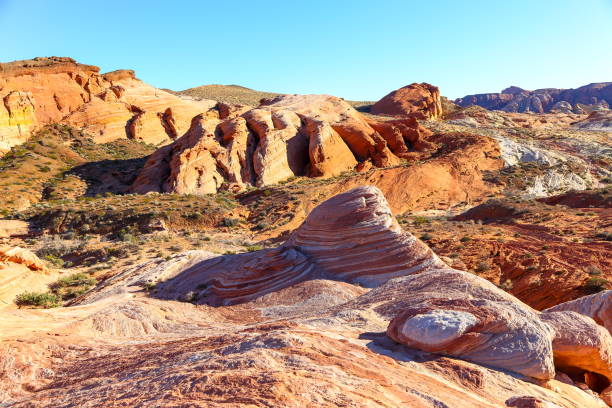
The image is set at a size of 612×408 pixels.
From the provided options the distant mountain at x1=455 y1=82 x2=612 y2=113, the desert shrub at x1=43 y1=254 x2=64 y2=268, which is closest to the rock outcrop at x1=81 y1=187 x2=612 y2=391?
the desert shrub at x1=43 y1=254 x2=64 y2=268

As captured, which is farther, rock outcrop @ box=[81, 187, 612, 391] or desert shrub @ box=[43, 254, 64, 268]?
desert shrub @ box=[43, 254, 64, 268]

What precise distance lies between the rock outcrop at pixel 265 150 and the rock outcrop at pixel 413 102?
24.4m

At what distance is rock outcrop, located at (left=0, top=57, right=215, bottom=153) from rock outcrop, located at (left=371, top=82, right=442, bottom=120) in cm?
3032

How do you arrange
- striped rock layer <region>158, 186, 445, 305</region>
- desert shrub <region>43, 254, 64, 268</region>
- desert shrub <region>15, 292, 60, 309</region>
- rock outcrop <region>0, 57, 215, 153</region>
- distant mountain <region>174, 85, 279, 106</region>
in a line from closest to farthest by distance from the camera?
striped rock layer <region>158, 186, 445, 305</region> → desert shrub <region>15, 292, 60, 309</region> → desert shrub <region>43, 254, 64, 268</region> → rock outcrop <region>0, 57, 215, 153</region> → distant mountain <region>174, 85, 279, 106</region>

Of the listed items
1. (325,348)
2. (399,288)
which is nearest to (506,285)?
(399,288)

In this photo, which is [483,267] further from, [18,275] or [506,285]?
[18,275]

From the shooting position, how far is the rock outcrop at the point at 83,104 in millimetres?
45719

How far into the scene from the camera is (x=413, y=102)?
6650 centimetres

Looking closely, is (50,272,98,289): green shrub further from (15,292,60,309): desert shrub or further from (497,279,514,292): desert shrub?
(497,279,514,292): desert shrub

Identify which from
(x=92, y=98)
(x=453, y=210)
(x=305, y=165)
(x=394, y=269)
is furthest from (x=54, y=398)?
(x=92, y=98)

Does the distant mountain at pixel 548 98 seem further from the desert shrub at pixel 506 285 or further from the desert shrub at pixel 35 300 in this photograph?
the desert shrub at pixel 35 300

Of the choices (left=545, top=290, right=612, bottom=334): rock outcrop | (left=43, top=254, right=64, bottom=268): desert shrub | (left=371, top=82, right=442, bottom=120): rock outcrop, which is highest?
(left=371, top=82, right=442, bottom=120): rock outcrop

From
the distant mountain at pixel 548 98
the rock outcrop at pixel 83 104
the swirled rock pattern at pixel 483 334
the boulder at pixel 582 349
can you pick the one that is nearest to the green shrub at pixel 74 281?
the swirled rock pattern at pixel 483 334

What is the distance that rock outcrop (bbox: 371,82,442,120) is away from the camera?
65.2m
